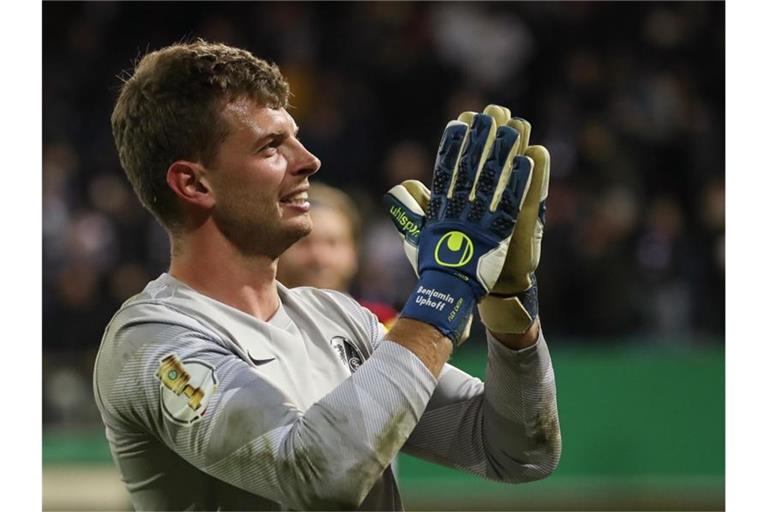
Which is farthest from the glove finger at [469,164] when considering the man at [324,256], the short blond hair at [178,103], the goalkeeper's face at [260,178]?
the man at [324,256]

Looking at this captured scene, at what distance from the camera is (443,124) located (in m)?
9.70

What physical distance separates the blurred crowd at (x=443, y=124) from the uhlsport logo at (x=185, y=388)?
19.4ft

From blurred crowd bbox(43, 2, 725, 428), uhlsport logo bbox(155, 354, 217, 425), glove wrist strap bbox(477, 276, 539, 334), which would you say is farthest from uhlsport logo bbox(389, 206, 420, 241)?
blurred crowd bbox(43, 2, 725, 428)

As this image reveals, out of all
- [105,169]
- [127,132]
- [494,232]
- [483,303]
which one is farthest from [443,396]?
[105,169]

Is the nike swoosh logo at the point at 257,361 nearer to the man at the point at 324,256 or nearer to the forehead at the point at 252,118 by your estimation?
the forehead at the point at 252,118

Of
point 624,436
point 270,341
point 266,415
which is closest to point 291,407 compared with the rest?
point 266,415

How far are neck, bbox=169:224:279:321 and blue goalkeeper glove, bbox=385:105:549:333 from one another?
1.16 ft

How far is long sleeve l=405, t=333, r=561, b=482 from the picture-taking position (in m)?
2.62

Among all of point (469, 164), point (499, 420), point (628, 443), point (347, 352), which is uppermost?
point (469, 164)

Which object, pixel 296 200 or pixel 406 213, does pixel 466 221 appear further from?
pixel 296 200

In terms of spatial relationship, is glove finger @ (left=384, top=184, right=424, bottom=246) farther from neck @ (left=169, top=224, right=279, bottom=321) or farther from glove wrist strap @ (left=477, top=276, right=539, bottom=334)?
neck @ (left=169, top=224, right=279, bottom=321)

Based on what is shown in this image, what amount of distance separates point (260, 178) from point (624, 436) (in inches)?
231

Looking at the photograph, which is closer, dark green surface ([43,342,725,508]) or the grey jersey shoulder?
the grey jersey shoulder

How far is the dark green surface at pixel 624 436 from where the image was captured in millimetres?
7758
